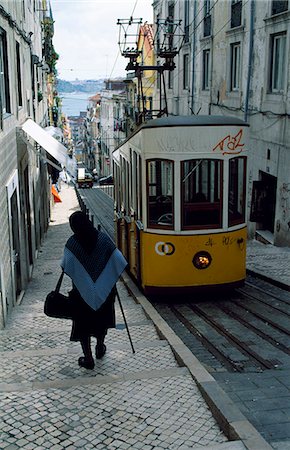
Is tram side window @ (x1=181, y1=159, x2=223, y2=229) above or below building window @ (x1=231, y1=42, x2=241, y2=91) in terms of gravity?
below

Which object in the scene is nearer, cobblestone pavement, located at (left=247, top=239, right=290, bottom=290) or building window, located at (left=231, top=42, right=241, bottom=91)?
cobblestone pavement, located at (left=247, top=239, right=290, bottom=290)

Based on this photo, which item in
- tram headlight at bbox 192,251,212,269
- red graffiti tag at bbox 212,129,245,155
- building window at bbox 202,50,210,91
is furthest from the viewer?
Answer: building window at bbox 202,50,210,91

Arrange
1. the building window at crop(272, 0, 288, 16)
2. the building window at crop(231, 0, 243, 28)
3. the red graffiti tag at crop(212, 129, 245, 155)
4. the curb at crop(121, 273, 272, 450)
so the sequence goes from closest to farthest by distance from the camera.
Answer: the curb at crop(121, 273, 272, 450), the red graffiti tag at crop(212, 129, 245, 155), the building window at crop(272, 0, 288, 16), the building window at crop(231, 0, 243, 28)

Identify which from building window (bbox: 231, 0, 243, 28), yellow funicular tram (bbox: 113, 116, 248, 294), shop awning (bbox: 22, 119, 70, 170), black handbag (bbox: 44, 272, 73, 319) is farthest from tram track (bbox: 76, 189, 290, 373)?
building window (bbox: 231, 0, 243, 28)

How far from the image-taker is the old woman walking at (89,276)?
491cm

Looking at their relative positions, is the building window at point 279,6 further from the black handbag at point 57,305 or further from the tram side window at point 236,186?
the black handbag at point 57,305

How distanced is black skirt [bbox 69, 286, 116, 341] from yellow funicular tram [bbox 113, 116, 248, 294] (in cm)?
278

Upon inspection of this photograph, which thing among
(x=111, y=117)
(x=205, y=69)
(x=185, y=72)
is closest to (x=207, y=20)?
(x=205, y=69)

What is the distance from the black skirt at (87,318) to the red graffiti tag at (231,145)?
3431mm

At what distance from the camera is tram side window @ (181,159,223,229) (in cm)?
768

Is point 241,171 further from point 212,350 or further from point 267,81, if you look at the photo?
point 267,81

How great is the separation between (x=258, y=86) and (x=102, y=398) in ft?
40.9

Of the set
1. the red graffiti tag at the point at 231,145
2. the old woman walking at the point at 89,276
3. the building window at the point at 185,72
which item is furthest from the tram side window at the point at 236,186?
the building window at the point at 185,72

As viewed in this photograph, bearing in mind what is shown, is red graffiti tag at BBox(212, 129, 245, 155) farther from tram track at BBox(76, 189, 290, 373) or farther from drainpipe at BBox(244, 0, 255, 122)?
drainpipe at BBox(244, 0, 255, 122)
